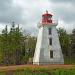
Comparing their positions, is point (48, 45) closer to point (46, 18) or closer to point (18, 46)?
point (46, 18)

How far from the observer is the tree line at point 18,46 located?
58.5 meters

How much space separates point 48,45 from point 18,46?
12.4m

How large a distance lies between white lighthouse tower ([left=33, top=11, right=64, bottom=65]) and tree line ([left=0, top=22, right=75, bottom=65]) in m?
6.50

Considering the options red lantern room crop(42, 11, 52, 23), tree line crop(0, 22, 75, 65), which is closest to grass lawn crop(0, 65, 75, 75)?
red lantern room crop(42, 11, 52, 23)

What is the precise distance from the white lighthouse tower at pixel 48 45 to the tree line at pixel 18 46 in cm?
650

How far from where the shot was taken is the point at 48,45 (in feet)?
159

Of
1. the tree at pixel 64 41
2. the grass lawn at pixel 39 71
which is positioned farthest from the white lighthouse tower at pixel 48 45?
the tree at pixel 64 41

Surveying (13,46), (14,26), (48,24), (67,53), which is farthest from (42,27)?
(67,53)

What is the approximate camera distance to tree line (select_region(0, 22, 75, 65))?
58531 millimetres

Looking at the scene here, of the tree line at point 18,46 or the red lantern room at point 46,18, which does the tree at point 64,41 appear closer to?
the tree line at point 18,46

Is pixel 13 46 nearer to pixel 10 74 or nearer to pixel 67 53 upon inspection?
pixel 67 53

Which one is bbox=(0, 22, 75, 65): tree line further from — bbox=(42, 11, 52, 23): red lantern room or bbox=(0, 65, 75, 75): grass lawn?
bbox=(0, 65, 75, 75): grass lawn

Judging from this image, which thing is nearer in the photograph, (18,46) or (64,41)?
(18,46)

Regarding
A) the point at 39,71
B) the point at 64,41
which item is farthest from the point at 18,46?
the point at 39,71
